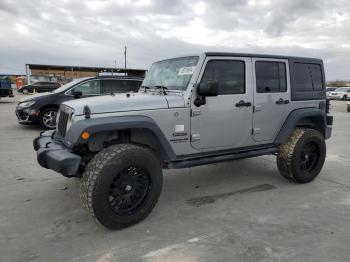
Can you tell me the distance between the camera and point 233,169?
19.5 ft

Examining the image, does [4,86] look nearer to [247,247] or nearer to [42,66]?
[247,247]

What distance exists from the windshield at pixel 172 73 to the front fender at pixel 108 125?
76 centimetres

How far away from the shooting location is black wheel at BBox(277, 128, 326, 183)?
4.96m

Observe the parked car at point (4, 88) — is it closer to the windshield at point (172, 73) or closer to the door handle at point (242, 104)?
the windshield at point (172, 73)

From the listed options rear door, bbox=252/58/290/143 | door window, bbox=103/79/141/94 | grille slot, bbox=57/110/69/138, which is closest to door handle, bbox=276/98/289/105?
rear door, bbox=252/58/290/143

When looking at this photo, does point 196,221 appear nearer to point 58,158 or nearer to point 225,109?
point 225,109

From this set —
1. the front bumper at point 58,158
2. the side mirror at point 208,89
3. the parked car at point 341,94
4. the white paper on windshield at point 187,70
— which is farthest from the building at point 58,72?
the side mirror at point 208,89

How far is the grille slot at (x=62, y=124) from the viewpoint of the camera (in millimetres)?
3969

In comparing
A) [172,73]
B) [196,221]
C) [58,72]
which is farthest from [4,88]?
[58,72]

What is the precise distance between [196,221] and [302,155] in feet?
7.52

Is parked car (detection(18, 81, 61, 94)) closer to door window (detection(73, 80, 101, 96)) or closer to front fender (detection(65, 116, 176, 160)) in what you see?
→ door window (detection(73, 80, 101, 96))

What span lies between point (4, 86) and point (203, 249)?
20.9 metres

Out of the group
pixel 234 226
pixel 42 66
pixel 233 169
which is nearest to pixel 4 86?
pixel 233 169

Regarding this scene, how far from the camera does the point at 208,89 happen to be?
3.94m
